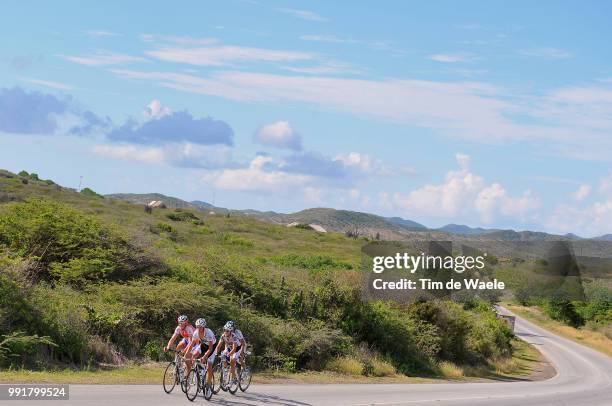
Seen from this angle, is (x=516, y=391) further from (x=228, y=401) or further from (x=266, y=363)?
(x=228, y=401)

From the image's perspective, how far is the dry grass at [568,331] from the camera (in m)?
70.0

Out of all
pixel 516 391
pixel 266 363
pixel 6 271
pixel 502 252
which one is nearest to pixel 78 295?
pixel 6 271

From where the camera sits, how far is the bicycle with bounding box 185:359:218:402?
1623 centimetres

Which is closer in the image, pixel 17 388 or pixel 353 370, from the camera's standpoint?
pixel 17 388

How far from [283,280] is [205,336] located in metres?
14.5

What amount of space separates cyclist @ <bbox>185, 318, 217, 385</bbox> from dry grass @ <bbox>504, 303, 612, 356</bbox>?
53.4m

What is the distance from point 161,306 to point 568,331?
216 feet

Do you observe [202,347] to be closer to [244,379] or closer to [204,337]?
[204,337]

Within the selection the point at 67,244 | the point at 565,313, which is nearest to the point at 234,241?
the point at 565,313

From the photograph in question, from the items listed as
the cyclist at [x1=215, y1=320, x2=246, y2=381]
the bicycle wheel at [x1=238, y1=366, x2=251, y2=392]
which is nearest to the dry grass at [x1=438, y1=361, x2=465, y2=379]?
the bicycle wheel at [x1=238, y1=366, x2=251, y2=392]

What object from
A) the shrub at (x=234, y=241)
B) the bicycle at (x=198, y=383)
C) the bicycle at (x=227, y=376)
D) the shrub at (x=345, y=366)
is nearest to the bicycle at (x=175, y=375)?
the bicycle at (x=198, y=383)

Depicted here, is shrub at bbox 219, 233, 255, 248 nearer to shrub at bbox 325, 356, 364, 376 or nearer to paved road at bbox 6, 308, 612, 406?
paved road at bbox 6, 308, 612, 406

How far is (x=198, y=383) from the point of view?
53.6 ft

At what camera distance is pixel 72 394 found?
A: 51.0ft
